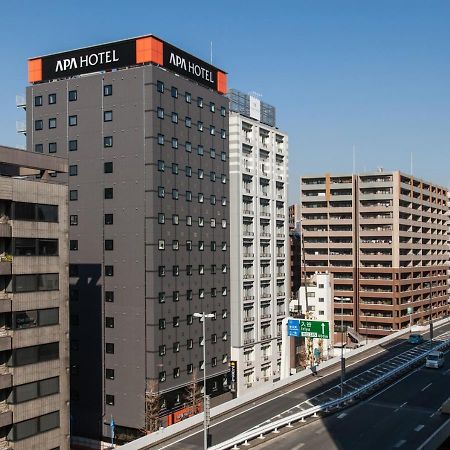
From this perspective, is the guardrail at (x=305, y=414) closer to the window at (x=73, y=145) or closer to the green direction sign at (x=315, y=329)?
the green direction sign at (x=315, y=329)

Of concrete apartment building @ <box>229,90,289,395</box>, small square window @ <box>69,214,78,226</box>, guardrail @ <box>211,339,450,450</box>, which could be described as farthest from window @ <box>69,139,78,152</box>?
guardrail @ <box>211,339,450,450</box>

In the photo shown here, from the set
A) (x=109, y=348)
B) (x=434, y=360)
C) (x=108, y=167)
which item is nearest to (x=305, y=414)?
(x=109, y=348)

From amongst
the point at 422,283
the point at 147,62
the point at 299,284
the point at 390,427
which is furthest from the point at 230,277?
the point at 422,283

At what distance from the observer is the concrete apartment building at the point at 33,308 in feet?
154

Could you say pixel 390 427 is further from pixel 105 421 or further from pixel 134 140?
pixel 134 140

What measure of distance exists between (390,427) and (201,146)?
44707mm

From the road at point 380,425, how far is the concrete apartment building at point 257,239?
85.8 feet

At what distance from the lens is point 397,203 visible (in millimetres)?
154875

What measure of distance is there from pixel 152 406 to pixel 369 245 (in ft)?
321

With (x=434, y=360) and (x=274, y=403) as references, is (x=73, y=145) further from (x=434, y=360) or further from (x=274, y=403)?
(x=434, y=360)

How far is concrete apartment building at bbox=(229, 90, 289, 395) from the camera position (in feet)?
303

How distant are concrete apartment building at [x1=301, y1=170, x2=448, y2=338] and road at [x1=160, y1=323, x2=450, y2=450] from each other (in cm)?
5850

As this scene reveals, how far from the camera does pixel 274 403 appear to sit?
66.3 meters

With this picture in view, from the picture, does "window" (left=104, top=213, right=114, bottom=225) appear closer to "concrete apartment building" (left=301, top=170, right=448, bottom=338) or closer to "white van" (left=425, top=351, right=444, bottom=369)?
"white van" (left=425, top=351, right=444, bottom=369)
